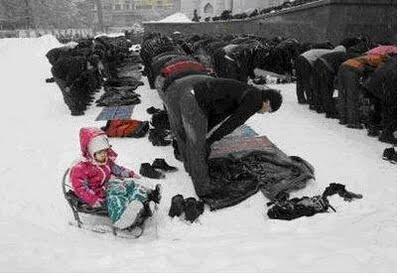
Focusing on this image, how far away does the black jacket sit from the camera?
519 centimetres

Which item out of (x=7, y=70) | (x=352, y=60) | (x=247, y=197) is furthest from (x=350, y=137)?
(x=7, y=70)

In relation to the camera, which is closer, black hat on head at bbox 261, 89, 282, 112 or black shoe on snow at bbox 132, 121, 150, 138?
black hat on head at bbox 261, 89, 282, 112

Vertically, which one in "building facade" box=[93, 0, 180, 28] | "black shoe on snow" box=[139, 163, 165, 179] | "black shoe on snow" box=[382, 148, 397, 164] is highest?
"black shoe on snow" box=[382, 148, 397, 164]

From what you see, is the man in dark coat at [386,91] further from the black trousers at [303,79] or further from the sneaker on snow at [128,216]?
the sneaker on snow at [128,216]

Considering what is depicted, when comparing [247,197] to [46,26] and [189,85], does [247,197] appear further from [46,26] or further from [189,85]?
[46,26]

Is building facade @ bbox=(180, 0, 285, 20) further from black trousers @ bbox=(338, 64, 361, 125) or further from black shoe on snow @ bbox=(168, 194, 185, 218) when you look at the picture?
black shoe on snow @ bbox=(168, 194, 185, 218)

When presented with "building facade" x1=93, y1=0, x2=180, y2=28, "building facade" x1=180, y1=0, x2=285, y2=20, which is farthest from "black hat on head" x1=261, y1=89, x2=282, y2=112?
"building facade" x1=93, y1=0, x2=180, y2=28

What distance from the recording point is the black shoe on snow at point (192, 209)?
195 inches

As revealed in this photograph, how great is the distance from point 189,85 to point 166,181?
1.51 m

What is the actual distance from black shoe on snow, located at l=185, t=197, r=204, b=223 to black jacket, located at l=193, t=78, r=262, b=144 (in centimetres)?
95

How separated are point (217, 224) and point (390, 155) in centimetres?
305

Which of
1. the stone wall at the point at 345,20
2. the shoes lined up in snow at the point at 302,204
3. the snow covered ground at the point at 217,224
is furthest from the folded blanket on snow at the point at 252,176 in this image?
the stone wall at the point at 345,20

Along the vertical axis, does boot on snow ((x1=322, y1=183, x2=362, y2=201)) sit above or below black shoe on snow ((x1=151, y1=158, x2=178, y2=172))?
above

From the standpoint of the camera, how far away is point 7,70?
68.2 ft
